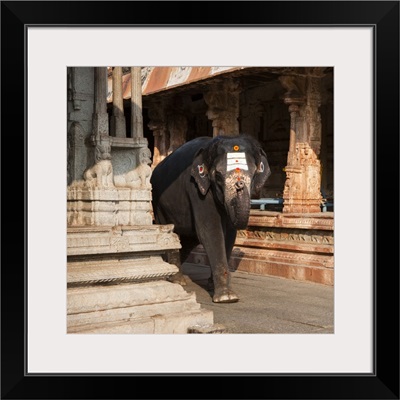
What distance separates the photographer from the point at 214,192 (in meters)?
7.02

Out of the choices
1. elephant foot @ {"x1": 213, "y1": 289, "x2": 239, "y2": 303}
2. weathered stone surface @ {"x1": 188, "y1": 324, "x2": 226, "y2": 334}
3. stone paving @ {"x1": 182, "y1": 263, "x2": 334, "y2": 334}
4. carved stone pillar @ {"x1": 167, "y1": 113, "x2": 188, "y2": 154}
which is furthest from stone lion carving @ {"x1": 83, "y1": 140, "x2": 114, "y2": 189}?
carved stone pillar @ {"x1": 167, "y1": 113, "x2": 188, "y2": 154}

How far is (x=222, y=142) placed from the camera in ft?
22.1

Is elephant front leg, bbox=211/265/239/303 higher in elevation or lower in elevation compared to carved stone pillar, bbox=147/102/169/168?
lower

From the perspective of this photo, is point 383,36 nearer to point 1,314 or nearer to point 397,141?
point 397,141

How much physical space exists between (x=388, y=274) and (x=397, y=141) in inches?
32.0

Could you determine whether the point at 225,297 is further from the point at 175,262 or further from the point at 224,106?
the point at 224,106

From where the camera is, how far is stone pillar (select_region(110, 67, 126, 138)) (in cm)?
555

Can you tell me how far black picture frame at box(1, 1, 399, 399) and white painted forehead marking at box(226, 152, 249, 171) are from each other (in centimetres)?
272

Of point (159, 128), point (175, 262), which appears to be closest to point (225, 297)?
point (175, 262)

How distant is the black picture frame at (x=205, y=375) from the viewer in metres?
3.77

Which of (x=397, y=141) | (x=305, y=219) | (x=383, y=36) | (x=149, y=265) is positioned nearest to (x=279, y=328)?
(x=149, y=265)

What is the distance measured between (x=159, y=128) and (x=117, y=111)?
763 centimetres

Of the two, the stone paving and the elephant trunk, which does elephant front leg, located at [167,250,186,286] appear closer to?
the stone paving

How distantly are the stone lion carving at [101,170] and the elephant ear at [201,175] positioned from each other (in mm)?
1893
